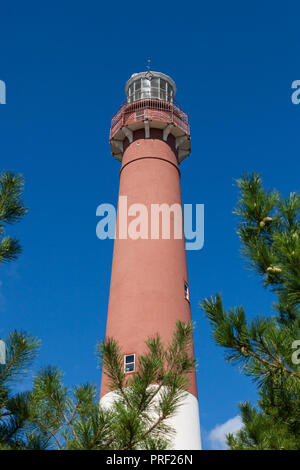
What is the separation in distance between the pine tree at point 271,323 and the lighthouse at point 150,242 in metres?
7.76

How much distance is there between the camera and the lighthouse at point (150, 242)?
18.2m

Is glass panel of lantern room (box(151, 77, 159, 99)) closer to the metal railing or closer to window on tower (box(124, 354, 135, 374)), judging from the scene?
the metal railing

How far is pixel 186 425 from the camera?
1722 centimetres

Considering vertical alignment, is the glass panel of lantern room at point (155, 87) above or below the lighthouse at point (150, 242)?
above

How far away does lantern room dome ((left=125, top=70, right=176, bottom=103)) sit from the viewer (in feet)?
86.0

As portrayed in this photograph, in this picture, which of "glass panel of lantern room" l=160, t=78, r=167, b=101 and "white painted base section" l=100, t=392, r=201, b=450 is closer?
"white painted base section" l=100, t=392, r=201, b=450

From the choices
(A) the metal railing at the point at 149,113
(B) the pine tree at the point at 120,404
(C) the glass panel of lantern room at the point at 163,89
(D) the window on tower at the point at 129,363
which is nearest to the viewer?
(B) the pine tree at the point at 120,404

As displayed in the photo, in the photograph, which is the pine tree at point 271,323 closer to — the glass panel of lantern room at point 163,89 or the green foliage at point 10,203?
the green foliage at point 10,203

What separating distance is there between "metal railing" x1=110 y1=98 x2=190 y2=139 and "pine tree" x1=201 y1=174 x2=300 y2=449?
16.5m

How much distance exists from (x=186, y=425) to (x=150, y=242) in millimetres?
7325

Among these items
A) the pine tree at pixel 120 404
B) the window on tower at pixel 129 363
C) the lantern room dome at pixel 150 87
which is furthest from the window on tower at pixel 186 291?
the pine tree at pixel 120 404

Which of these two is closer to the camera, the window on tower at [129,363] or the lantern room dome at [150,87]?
the window on tower at [129,363]

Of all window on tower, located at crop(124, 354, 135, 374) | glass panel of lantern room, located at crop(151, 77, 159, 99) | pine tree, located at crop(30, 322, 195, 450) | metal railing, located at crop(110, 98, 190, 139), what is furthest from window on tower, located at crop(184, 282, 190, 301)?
pine tree, located at crop(30, 322, 195, 450)
